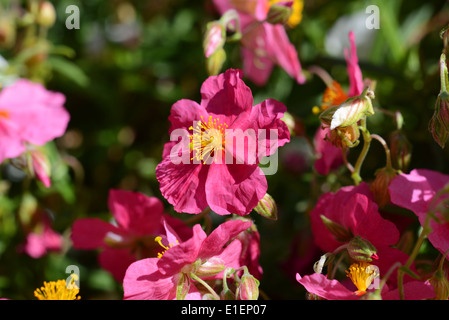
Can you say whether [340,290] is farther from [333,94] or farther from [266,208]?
[333,94]

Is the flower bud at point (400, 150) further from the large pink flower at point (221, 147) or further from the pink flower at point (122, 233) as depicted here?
the pink flower at point (122, 233)

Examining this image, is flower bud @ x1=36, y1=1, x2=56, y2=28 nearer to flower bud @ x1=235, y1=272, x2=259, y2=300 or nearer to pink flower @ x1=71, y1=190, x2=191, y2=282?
pink flower @ x1=71, y1=190, x2=191, y2=282

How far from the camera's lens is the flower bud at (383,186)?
0.71 metres

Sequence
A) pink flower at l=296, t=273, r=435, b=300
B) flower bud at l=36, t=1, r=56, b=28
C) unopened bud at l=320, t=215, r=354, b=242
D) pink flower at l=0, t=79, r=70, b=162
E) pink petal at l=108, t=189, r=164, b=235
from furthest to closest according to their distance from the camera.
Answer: flower bud at l=36, t=1, r=56, b=28
pink flower at l=0, t=79, r=70, b=162
pink petal at l=108, t=189, r=164, b=235
unopened bud at l=320, t=215, r=354, b=242
pink flower at l=296, t=273, r=435, b=300

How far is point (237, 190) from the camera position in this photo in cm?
71

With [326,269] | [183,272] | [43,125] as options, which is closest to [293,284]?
[326,269]

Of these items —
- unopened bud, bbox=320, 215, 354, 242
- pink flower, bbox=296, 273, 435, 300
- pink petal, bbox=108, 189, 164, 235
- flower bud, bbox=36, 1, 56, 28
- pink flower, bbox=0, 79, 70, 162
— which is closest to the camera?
pink flower, bbox=296, 273, 435, 300

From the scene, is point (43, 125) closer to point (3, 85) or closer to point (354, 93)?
point (3, 85)

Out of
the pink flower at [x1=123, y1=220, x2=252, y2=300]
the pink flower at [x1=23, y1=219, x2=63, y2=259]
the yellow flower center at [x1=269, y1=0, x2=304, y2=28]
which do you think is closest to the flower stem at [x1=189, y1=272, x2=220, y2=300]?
the pink flower at [x1=123, y1=220, x2=252, y2=300]

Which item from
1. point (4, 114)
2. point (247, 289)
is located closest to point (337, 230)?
point (247, 289)

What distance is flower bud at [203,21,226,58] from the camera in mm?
797

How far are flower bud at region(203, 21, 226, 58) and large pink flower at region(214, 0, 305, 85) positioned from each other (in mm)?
142

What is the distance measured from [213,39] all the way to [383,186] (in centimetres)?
33
